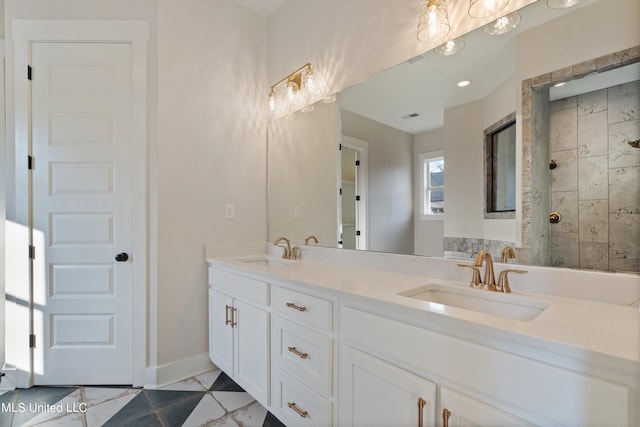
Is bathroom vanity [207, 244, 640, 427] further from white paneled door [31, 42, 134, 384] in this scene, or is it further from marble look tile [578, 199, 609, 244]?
white paneled door [31, 42, 134, 384]

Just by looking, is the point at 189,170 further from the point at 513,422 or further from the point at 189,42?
the point at 513,422

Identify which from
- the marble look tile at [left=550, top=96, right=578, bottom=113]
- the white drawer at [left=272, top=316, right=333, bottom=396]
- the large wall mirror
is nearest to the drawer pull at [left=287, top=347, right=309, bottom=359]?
the white drawer at [left=272, top=316, right=333, bottom=396]

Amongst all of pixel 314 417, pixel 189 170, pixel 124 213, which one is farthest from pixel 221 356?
pixel 189 170

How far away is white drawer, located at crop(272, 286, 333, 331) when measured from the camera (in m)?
1.25

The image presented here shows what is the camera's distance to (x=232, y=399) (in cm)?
185

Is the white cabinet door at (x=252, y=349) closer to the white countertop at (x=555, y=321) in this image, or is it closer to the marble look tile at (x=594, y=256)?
the white countertop at (x=555, y=321)

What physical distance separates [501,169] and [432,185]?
32 cm

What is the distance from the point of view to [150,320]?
6.62 ft

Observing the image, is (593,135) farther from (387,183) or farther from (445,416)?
(445,416)

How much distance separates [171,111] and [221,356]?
171 centimetres

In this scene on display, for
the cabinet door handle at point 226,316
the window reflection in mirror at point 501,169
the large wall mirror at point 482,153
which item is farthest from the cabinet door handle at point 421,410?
the cabinet door handle at point 226,316

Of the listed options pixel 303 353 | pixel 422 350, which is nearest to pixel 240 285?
pixel 303 353

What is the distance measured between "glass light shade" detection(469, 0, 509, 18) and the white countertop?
114 centimetres

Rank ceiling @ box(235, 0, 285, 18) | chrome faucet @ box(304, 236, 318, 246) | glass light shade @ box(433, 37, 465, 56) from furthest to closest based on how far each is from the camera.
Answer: ceiling @ box(235, 0, 285, 18) < chrome faucet @ box(304, 236, 318, 246) < glass light shade @ box(433, 37, 465, 56)
